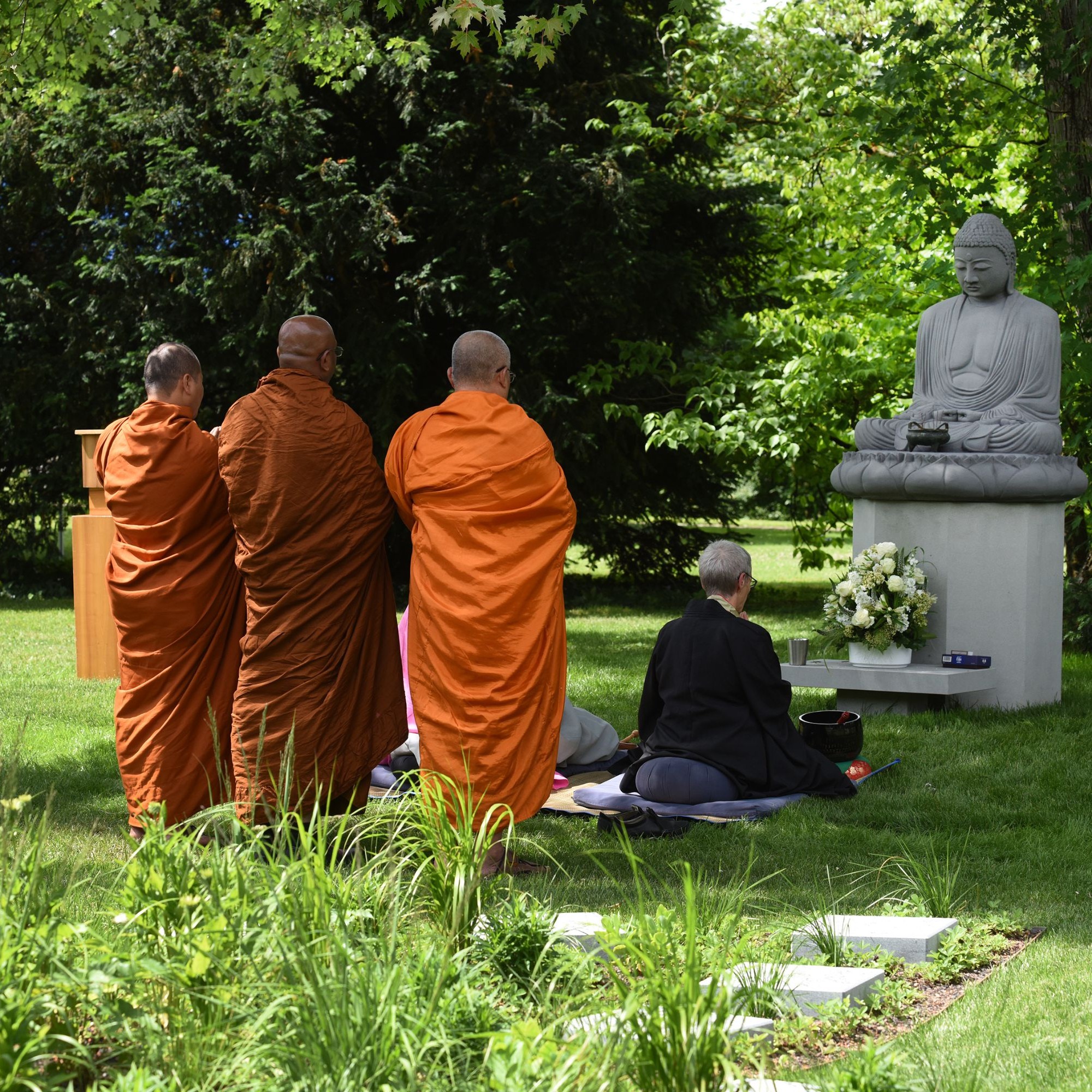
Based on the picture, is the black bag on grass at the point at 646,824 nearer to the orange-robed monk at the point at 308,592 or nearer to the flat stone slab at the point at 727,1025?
the orange-robed monk at the point at 308,592

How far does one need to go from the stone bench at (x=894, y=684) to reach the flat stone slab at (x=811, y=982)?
4.64m

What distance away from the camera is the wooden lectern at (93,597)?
396 inches

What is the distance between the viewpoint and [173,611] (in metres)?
5.66

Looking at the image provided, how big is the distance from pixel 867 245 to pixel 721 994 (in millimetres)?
11963

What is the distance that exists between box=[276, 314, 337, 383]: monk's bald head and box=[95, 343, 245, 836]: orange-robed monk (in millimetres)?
515

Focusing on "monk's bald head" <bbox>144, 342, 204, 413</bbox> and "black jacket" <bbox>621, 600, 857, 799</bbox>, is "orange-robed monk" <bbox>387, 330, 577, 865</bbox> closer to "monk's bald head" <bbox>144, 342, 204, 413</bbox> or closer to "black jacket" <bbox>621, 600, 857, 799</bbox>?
"black jacket" <bbox>621, 600, 857, 799</bbox>

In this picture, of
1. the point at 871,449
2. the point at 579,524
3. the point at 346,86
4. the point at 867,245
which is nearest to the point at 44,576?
the point at 579,524

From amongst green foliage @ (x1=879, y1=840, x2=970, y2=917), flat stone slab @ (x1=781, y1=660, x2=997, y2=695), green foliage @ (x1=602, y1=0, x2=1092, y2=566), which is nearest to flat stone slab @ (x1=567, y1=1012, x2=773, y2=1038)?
green foliage @ (x1=879, y1=840, x2=970, y2=917)

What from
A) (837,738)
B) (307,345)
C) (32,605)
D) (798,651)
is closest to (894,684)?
(798,651)

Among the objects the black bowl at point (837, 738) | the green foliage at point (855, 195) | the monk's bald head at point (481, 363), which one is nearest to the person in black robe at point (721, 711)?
the black bowl at point (837, 738)

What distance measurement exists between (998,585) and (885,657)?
2.65 ft

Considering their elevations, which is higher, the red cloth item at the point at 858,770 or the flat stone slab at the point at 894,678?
the flat stone slab at the point at 894,678

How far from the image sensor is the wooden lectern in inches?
396

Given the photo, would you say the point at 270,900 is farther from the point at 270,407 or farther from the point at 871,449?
the point at 871,449
